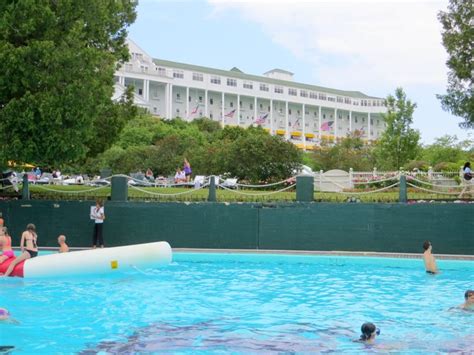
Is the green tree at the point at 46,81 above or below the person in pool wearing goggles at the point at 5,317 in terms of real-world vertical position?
above

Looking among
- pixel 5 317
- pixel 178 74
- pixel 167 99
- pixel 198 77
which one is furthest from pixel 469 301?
pixel 198 77

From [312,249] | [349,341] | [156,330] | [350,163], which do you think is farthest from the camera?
[350,163]

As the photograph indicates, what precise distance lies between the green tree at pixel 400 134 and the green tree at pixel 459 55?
19.8 meters

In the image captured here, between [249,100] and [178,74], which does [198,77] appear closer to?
[178,74]

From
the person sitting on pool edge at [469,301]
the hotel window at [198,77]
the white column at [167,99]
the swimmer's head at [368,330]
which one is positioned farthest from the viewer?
the hotel window at [198,77]

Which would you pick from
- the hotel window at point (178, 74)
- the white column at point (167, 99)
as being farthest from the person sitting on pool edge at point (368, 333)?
the hotel window at point (178, 74)

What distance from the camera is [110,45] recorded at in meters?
24.8

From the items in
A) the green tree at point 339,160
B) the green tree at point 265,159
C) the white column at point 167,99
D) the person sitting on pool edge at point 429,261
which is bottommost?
the person sitting on pool edge at point 429,261

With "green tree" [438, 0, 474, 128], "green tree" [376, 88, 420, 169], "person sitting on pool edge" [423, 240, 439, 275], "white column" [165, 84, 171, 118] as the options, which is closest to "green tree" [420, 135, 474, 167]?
"green tree" [376, 88, 420, 169]

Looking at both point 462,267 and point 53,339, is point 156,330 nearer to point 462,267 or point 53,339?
point 53,339

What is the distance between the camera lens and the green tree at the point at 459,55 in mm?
20859

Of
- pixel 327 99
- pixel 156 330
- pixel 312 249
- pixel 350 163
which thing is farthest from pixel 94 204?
pixel 327 99

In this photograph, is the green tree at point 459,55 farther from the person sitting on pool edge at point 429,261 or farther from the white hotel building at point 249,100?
the white hotel building at point 249,100

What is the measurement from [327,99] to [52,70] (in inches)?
4565
